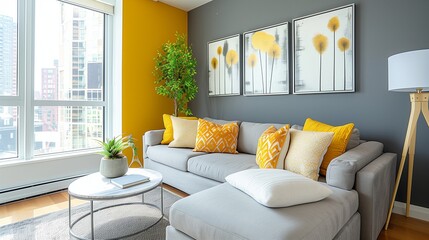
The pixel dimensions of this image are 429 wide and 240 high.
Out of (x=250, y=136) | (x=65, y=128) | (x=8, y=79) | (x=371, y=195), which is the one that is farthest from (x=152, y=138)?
(x=371, y=195)

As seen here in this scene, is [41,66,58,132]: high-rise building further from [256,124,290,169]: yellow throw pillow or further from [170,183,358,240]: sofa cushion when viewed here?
[256,124,290,169]: yellow throw pillow

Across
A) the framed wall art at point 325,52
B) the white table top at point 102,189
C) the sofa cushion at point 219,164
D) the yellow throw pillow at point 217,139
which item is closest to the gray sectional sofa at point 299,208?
the sofa cushion at point 219,164

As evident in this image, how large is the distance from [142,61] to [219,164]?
214 cm

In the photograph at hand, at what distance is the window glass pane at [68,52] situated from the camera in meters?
2.87

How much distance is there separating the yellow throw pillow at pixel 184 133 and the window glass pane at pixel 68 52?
4.30 ft

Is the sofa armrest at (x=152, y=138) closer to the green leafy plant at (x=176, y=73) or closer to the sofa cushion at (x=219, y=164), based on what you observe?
A: the green leafy plant at (x=176, y=73)

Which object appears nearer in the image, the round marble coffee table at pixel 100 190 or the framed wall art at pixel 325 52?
the round marble coffee table at pixel 100 190

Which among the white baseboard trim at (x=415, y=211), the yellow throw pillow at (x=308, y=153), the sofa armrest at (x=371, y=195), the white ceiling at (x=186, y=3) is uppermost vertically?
the white ceiling at (x=186, y=3)

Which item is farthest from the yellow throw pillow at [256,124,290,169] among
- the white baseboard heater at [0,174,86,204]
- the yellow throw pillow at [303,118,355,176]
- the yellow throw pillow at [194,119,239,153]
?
the white baseboard heater at [0,174,86,204]

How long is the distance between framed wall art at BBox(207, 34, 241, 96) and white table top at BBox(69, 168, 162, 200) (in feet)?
6.12

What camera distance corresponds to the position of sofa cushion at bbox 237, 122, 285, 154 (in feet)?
8.54

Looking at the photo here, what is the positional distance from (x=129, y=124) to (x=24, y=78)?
129 centimetres

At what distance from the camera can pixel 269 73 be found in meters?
2.97

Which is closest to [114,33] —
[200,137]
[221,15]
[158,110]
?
[158,110]
